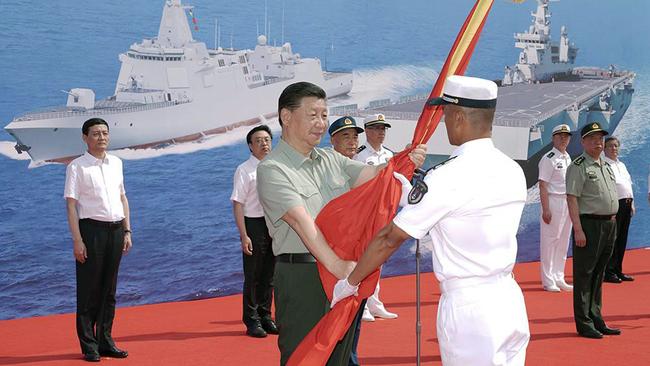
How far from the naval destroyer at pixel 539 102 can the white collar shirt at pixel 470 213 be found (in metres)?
5.92

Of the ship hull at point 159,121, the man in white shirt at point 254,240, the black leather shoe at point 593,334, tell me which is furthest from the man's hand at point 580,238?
the ship hull at point 159,121

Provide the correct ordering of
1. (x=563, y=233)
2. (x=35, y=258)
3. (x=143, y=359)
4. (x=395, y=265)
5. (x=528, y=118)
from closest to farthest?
(x=143, y=359) < (x=35, y=258) < (x=563, y=233) < (x=395, y=265) < (x=528, y=118)

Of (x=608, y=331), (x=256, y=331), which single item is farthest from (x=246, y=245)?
(x=608, y=331)

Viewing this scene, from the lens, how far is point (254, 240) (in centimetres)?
564

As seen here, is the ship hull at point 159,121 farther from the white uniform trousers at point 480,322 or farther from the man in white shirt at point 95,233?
the white uniform trousers at point 480,322

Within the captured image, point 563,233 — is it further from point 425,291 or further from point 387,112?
point 387,112

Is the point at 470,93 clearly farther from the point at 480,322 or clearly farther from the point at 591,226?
the point at 591,226

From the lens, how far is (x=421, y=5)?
8.84 metres

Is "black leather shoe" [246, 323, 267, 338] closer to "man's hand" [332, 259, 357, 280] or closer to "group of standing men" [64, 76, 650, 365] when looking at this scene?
"group of standing men" [64, 76, 650, 365]

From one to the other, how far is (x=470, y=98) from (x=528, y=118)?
6883 millimetres

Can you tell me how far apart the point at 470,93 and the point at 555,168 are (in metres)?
4.80

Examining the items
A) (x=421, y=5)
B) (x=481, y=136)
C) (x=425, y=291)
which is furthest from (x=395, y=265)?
(x=481, y=136)

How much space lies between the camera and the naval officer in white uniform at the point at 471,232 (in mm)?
2320

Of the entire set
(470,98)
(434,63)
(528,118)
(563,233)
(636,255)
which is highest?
(470,98)
